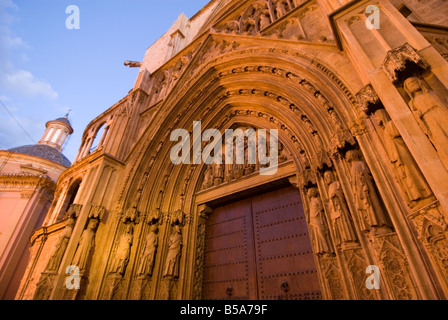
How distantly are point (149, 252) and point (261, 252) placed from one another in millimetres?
2617

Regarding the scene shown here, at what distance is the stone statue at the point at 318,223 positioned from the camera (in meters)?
3.65

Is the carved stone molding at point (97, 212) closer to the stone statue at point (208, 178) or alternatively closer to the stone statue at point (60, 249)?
the stone statue at point (60, 249)

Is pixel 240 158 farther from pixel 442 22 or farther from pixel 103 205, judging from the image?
pixel 442 22

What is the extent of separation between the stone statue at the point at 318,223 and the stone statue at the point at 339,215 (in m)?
0.29

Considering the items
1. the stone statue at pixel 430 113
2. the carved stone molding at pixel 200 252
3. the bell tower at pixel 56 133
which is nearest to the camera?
the stone statue at pixel 430 113

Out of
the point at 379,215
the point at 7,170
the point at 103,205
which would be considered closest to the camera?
the point at 379,215

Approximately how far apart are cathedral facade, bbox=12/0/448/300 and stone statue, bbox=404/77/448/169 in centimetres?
1

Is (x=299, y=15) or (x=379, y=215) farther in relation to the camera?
(x=299, y=15)

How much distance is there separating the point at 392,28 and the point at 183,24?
11.2m

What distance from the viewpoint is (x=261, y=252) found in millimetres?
4996

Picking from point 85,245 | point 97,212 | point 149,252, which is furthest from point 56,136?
point 149,252

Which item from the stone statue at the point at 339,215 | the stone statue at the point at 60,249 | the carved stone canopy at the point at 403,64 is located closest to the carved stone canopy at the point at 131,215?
the stone statue at the point at 60,249

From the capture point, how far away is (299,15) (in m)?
5.72
